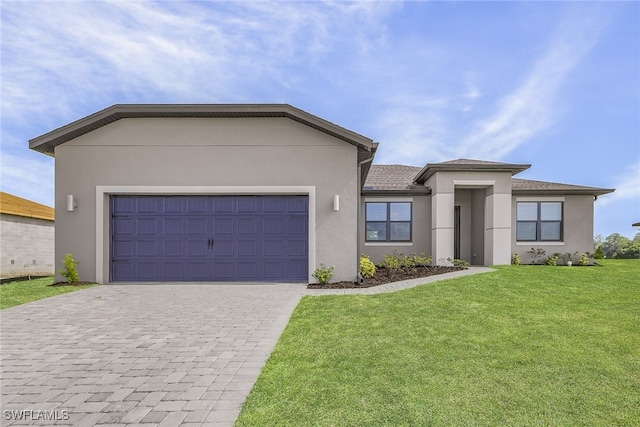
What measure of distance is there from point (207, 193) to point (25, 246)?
9.35 m

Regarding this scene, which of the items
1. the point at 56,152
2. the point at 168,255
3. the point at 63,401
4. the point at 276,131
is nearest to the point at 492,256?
the point at 276,131

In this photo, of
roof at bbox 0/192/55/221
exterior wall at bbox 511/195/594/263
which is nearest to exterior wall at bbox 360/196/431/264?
exterior wall at bbox 511/195/594/263

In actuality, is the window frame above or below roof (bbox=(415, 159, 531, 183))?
below

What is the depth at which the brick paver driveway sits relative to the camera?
3084mm

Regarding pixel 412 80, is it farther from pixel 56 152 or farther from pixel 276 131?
pixel 56 152

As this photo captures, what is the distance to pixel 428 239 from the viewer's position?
1492 cm

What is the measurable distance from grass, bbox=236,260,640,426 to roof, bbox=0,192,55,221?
13.2 metres

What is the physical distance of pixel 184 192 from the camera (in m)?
10.4

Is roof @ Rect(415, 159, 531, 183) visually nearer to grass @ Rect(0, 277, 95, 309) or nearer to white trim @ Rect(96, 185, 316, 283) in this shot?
white trim @ Rect(96, 185, 316, 283)

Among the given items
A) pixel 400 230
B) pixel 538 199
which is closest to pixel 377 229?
pixel 400 230

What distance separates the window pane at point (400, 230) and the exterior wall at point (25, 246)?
49.1ft

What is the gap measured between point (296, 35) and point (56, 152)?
8.36m

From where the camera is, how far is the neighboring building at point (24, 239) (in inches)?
514

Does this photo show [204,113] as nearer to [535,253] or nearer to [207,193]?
[207,193]
